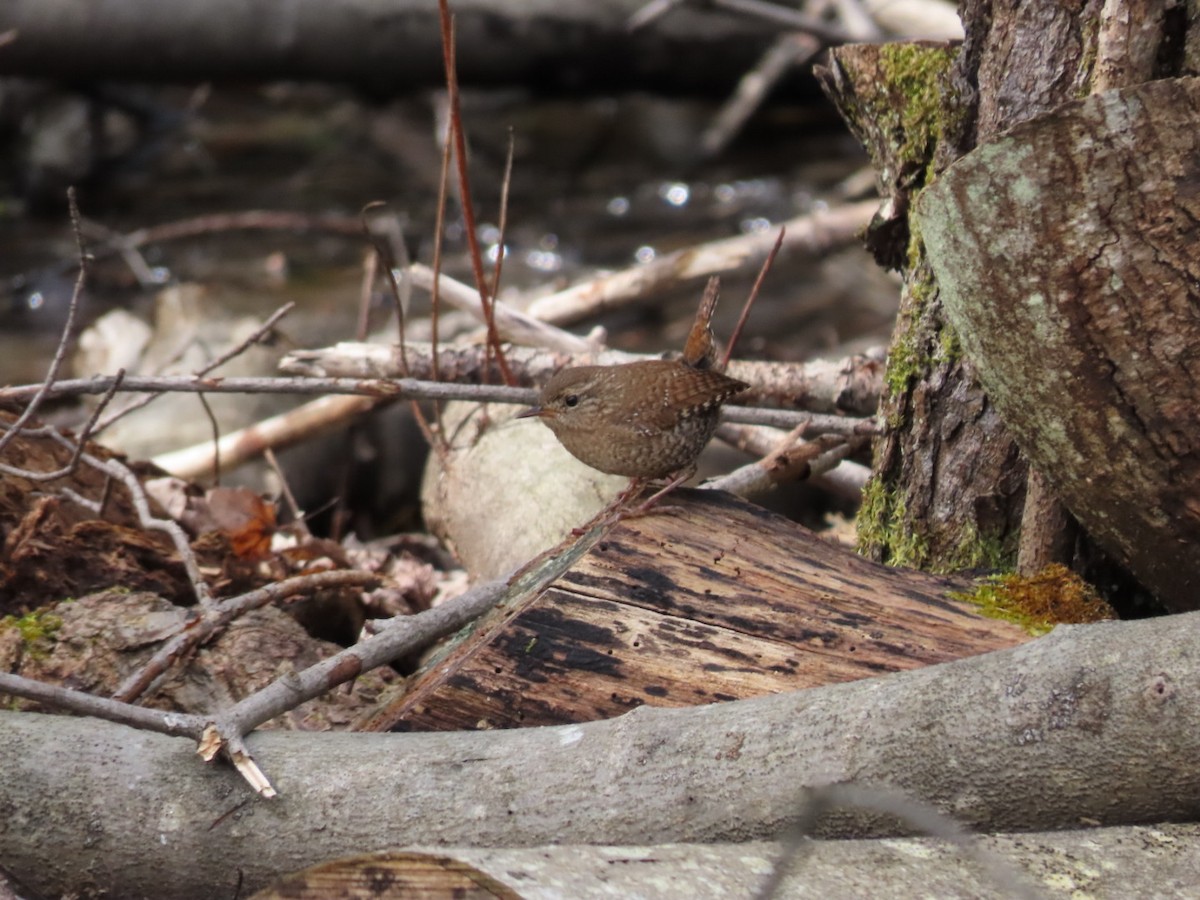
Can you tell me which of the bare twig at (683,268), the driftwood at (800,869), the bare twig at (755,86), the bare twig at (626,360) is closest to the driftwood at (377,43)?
the bare twig at (755,86)

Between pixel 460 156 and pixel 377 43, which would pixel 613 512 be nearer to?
pixel 460 156

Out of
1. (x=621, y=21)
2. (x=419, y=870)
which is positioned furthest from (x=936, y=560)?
(x=621, y=21)

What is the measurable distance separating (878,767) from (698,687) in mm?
596

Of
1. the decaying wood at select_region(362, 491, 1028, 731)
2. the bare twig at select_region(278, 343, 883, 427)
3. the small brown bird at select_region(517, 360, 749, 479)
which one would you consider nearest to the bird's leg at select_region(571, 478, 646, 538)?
the small brown bird at select_region(517, 360, 749, 479)

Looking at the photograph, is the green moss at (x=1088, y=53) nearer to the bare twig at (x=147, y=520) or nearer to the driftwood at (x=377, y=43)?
the bare twig at (x=147, y=520)

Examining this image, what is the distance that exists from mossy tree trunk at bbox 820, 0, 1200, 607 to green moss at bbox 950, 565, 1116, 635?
0.09 metres

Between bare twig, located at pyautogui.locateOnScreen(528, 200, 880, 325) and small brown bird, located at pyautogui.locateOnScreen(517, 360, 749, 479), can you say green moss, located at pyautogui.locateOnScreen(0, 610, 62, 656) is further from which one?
bare twig, located at pyautogui.locateOnScreen(528, 200, 880, 325)

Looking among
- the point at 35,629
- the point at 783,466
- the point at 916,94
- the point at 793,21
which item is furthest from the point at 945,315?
the point at 793,21

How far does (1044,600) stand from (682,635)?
2.68 feet

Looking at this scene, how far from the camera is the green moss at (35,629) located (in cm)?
323

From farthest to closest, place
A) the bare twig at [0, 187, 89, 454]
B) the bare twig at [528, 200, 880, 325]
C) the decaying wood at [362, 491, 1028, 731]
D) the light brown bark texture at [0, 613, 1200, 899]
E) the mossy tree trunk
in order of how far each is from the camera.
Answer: the bare twig at [528, 200, 880, 325] → the bare twig at [0, 187, 89, 454] → the mossy tree trunk → the decaying wood at [362, 491, 1028, 731] → the light brown bark texture at [0, 613, 1200, 899]

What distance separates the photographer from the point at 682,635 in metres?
2.80

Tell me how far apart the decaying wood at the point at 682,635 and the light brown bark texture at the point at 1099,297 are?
0.39 metres

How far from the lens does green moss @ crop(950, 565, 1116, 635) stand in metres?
2.87
